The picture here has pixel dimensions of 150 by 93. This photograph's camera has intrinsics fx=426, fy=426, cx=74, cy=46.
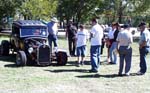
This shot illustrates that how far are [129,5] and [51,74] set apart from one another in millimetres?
37154

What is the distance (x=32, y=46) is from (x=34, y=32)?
1137 millimetres

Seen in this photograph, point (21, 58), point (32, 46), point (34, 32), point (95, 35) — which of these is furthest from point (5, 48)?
point (95, 35)

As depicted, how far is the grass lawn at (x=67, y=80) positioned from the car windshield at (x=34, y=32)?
1.64m

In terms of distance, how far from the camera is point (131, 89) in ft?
37.7

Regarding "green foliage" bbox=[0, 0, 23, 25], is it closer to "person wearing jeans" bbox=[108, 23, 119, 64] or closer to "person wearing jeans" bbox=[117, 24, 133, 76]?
"person wearing jeans" bbox=[108, 23, 119, 64]

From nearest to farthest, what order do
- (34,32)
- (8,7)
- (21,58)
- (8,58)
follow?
(21,58) → (34,32) → (8,58) → (8,7)

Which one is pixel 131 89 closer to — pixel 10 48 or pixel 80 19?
pixel 10 48

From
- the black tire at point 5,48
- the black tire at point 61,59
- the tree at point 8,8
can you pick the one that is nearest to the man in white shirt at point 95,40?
the black tire at point 61,59

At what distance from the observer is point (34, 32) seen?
1728 cm

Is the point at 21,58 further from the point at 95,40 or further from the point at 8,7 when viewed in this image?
the point at 8,7

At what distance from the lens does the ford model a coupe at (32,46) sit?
15956 mm

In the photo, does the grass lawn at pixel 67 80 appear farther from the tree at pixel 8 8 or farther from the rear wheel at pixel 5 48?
the tree at pixel 8 8

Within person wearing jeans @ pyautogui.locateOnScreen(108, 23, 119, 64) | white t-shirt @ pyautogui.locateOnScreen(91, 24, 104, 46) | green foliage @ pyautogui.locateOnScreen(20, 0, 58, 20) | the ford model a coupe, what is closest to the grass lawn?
the ford model a coupe

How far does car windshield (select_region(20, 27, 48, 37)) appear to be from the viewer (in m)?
17.1
